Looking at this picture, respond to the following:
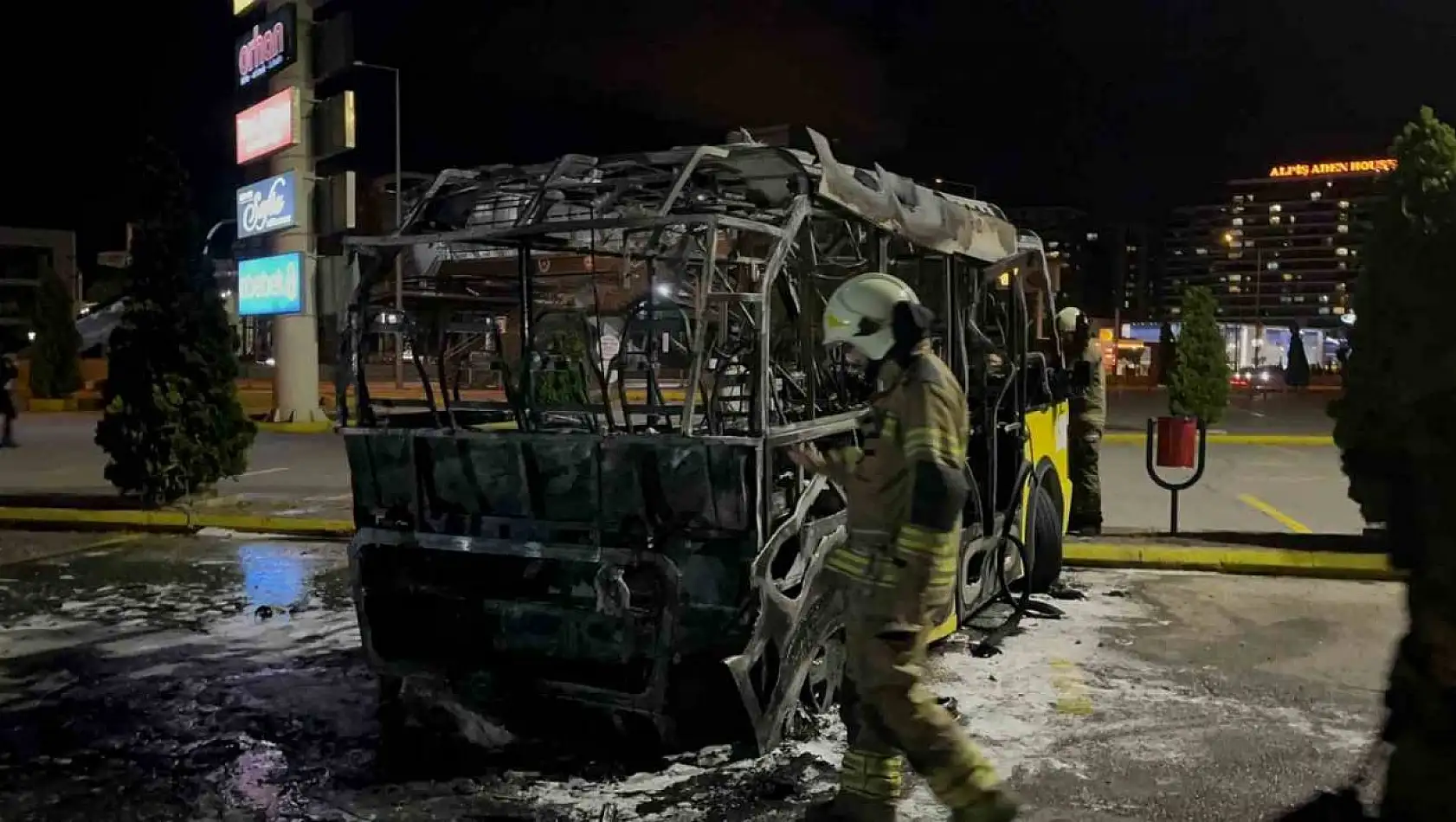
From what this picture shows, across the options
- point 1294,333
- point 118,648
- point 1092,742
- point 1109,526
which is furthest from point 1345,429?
point 1294,333

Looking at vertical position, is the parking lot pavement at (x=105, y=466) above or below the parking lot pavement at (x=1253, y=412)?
below

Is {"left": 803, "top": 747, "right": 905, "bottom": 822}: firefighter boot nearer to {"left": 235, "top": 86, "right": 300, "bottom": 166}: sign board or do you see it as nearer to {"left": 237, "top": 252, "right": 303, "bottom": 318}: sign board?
{"left": 235, "top": 86, "right": 300, "bottom": 166}: sign board

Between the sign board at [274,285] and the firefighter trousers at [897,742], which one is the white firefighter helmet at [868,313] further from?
the sign board at [274,285]

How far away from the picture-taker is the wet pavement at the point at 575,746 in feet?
15.1

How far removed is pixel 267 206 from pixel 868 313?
64.7 feet

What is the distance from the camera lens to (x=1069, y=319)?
32.3ft

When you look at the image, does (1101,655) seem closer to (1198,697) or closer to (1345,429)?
(1198,697)

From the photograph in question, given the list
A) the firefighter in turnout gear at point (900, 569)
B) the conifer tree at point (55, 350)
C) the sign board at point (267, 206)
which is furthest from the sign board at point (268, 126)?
the firefighter in turnout gear at point (900, 569)

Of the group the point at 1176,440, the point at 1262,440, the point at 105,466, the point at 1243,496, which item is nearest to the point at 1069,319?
the point at 1176,440

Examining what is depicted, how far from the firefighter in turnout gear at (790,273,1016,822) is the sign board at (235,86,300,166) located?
18.3 metres

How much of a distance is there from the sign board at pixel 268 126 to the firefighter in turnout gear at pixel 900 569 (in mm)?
18278

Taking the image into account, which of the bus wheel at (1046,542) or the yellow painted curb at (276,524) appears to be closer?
the bus wheel at (1046,542)

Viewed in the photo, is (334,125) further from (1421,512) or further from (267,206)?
(1421,512)

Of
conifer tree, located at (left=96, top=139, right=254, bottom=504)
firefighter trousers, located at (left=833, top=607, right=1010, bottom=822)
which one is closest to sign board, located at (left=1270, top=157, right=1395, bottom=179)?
conifer tree, located at (left=96, top=139, right=254, bottom=504)
